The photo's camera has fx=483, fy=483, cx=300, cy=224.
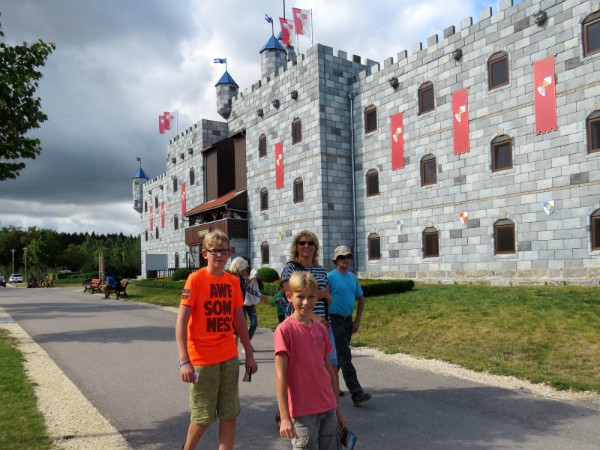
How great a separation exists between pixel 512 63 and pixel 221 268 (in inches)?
689

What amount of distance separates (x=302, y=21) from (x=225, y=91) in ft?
27.2

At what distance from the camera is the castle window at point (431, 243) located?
804 inches

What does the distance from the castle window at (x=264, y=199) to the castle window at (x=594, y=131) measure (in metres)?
16.6

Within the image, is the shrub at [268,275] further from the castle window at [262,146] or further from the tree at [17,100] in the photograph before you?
the tree at [17,100]

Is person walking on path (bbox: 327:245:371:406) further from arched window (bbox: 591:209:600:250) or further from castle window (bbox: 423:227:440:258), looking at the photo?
castle window (bbox: 423:227:440:258)

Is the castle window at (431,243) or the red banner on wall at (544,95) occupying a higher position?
the red banner on wall at (544,95)

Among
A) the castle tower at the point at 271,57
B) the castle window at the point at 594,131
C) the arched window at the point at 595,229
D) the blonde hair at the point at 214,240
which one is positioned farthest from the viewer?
the castle tower at the point at 271,57


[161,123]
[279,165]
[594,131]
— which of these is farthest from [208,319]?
[161,123]

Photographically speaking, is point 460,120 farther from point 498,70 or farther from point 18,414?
point 18,414

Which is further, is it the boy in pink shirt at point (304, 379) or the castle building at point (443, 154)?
the castle building at point (443, 154)

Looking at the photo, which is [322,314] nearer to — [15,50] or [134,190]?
[15,50]

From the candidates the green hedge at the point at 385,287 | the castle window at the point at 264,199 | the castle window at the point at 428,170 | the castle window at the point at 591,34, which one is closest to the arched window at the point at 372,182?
the castle window at the point at 428,170

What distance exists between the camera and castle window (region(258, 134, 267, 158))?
27.9m

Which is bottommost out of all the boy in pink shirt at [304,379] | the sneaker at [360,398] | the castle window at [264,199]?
the sneaker at [360,398]
